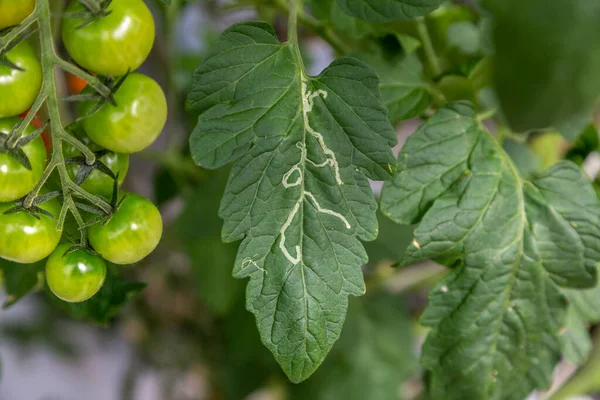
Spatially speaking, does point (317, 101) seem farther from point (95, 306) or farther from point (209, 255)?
point (209, 255)

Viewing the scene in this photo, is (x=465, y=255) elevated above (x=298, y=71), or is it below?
below

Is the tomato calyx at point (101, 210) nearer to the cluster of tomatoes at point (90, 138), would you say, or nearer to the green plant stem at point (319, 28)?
the cluster of tomatoes at point (90, 138)

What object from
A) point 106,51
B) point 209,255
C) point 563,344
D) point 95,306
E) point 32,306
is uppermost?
point 106,51

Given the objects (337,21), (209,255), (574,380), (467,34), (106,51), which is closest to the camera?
(106,51)

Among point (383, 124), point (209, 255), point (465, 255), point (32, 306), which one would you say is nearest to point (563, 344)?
point (465, 255)

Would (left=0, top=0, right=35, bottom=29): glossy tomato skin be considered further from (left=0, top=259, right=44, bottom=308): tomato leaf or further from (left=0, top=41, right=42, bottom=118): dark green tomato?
(left=0, top=259, right=44, bottom=308): tomato leaf

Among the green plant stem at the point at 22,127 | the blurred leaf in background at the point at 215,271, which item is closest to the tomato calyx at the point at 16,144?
the green plant stem at the point at 22,127
